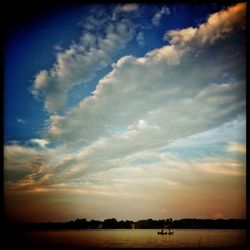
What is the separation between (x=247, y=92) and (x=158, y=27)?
188 cm

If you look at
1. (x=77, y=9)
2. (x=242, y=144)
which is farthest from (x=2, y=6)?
(x=242, y=144)

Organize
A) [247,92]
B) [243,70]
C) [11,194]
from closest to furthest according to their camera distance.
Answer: [247,92] → [243,70] → [11,194]

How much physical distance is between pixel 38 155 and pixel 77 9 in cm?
246

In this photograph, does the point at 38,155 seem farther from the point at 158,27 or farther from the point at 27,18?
the point at 158,27

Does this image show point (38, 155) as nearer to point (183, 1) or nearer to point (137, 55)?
point (137, 55)

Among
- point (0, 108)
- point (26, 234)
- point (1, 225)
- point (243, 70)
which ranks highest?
point (243, 70)

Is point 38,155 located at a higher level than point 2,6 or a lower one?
lower

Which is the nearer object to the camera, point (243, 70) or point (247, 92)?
point (247, 92)

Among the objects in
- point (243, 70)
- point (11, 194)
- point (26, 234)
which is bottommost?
point (26, 234)

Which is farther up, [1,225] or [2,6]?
[2,6]

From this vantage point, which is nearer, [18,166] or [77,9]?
[77,9]

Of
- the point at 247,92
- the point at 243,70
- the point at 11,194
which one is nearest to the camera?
the point at 247,92

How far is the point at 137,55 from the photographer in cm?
561

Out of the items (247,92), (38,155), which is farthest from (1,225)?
(247,92)
